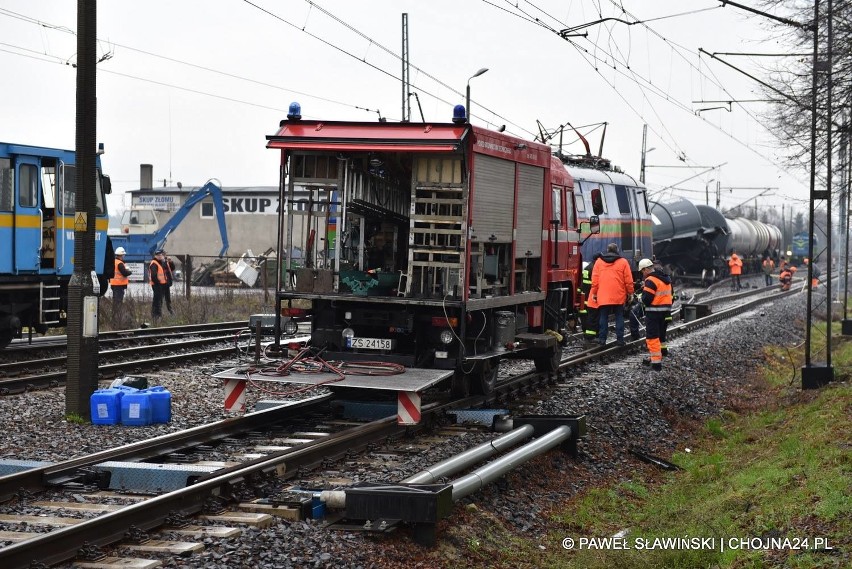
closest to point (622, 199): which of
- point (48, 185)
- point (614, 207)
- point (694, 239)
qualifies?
point (614, 207)

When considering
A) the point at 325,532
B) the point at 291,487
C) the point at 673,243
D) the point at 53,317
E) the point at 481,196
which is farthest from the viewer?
the point at 673,243

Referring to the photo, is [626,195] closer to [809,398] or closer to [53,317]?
[809,398]

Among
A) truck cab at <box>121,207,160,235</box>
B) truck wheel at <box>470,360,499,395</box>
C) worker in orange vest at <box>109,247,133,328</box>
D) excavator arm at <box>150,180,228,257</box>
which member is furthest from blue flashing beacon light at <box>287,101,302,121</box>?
truck cab at <box>121,207,160,235</box>

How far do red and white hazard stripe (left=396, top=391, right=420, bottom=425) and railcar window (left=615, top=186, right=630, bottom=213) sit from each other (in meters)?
14.6

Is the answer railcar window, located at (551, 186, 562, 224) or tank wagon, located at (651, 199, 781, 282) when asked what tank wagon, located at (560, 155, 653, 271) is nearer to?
railcar window, located at (551, 186, 562, 224)

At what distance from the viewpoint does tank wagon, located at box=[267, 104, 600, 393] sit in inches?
433

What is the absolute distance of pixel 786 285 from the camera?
150 ft

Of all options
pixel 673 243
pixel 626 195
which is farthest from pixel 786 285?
pixel 626 195

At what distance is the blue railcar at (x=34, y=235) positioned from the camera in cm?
1655

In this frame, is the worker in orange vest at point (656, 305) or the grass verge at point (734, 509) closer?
the grass verge at point (734, 509)

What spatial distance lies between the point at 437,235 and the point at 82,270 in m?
3.87

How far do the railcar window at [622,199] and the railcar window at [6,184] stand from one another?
42.7ft

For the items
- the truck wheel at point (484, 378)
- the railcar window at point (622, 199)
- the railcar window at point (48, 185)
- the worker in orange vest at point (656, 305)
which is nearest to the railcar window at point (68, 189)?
the railcar window at point (48, 185)

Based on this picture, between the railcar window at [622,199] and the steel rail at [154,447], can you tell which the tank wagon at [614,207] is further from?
the steel rail at [154,447]
